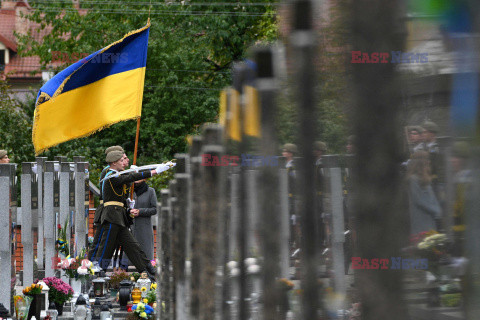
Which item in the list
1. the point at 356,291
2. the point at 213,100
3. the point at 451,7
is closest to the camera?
the point at 451,7

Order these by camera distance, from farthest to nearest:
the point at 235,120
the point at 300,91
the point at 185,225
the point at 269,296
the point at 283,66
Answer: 1. the point at 185,225
2. the point at 235,120
3. the point at 269,296
4. the point at 283,66
5. the point at 300,91

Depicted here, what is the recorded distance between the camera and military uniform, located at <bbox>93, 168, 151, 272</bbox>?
1198 centimetres

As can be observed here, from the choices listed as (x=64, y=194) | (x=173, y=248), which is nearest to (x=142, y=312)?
(x=64, y=194)

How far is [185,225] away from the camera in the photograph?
4.23 m

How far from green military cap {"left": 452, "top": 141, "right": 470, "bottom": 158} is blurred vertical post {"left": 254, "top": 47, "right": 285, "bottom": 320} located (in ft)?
2.18

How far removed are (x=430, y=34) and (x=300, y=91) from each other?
0.35m

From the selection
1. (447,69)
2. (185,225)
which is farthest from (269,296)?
(185,225)

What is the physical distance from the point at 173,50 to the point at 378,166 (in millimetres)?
26286

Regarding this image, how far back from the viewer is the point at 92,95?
11.8m

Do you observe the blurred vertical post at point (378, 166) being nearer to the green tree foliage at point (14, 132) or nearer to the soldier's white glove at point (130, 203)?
the soldier's white glove at point (130, 203)

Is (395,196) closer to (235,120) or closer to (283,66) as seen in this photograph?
→ (283,66)

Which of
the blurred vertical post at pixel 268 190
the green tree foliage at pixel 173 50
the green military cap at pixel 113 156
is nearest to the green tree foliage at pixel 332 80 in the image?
the blurred vertical post at pixel 268 190

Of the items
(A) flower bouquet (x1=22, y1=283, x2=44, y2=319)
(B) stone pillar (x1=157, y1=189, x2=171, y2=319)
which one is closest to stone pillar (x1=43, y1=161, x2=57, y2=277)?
(A) flower bouquet (x1=22, y1=283, x2=44, y2=319)

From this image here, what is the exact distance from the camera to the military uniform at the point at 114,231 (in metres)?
12.0
